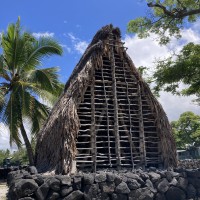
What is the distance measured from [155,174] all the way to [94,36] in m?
6.39

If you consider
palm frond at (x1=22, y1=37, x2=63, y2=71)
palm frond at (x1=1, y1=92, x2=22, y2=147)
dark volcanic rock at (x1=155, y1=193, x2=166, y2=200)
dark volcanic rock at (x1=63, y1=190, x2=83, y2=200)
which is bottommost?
dark volcanic rock at (x1=155, y1=193, x2=166, y2=200)

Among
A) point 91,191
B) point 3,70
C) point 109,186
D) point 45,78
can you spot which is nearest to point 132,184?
point 109,186

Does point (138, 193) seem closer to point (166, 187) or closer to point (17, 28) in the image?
point (166, 187)

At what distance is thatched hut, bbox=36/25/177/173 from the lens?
964 cm

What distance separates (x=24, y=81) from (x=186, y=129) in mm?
24160

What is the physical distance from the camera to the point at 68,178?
7109mm

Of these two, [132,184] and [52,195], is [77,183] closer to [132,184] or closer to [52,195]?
[52,195]

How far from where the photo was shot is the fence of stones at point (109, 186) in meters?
6.85

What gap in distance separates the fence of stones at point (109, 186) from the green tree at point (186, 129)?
26305 millimetres

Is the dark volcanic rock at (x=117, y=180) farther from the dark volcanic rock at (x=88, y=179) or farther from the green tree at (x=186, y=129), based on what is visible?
the green tree at (x=186, y=129)

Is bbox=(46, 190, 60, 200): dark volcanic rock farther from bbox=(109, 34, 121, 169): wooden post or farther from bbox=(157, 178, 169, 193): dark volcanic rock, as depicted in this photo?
bbox=(109, 34, 121, 169): wooden post

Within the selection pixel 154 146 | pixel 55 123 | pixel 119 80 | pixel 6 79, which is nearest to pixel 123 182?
pixel 55 123

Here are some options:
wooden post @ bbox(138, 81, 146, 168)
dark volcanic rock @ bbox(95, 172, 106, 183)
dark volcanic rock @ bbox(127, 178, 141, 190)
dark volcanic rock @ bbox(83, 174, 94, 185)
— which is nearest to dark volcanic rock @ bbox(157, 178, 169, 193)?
dark volcanic rock @ bbox(127, 178, 141, 190)

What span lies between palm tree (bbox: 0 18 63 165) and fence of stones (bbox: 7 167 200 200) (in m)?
6.74
